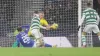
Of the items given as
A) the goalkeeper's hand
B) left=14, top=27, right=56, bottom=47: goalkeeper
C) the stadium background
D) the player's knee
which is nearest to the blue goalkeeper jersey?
left=14, top=27, right=56, bottom=47: goalkeeper

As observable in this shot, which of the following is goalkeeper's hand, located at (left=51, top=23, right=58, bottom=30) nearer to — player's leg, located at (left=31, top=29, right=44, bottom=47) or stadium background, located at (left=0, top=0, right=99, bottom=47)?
stadium background, located at (left=0, top=0, right=99, bottom=47)

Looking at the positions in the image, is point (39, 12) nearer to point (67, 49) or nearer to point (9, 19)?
point (9, 19)

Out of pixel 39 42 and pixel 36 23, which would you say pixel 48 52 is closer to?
pixel 39 42

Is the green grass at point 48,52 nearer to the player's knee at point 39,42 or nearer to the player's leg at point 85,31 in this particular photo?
the player's knee at point 39,42

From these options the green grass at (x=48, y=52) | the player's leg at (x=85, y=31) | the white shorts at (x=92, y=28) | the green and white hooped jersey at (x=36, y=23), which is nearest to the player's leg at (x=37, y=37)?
the green and white hooped jersey at (x=36, y=23)

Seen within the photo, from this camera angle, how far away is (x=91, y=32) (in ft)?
49.6

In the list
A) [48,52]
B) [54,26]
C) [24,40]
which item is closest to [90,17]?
[54,26]

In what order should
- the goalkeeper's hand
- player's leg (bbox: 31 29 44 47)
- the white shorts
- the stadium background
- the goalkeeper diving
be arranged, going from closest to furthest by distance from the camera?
player's leg (bbox: 31 29 44 47), the goalkeeper diving, the white shorts, the goalkeeper's hand, the stadium background

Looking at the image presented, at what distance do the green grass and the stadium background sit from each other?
4170 mm

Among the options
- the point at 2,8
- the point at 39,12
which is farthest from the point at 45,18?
the point at 2,8

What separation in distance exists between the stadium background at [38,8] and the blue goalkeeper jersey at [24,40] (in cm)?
190

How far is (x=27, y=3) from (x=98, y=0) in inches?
111

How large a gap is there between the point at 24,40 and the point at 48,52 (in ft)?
7.53

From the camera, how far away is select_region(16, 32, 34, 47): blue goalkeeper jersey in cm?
1359
